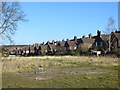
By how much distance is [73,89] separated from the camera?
12.6 meters

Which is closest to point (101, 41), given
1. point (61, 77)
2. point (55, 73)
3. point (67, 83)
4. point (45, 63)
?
point (45, 63)

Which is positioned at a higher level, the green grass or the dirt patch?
the green grass

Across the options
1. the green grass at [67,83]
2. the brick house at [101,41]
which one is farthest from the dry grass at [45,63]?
the brick house at [101,41]

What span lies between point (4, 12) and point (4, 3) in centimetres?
149

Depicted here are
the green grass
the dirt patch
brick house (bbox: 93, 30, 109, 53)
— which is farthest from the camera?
brick house (bbox: 93, 30, 109, 53)

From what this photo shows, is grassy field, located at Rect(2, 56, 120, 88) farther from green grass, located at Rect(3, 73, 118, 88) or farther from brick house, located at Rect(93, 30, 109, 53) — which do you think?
brick house, located at Rect(93, 30, 109, 53)

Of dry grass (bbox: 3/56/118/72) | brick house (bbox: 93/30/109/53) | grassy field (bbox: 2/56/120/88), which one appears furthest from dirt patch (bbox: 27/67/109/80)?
brick house (bbox: 93/30/109/53)

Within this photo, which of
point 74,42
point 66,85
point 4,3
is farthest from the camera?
point 74,42

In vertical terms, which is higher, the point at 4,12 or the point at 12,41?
the point at 4,12

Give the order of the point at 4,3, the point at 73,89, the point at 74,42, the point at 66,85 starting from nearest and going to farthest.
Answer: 1. the point at 73,89
2. the point at 66,85
3. the point at 4,3
4. the point at 74,42

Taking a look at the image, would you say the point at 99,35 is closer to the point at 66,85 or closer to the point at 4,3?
the point at 4,3

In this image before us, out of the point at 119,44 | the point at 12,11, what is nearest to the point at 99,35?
the point at 119,44

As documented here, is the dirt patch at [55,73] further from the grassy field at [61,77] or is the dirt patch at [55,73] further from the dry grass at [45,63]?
the dry grass at [45,63]

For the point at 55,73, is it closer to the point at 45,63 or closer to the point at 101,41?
the point at 45,63
